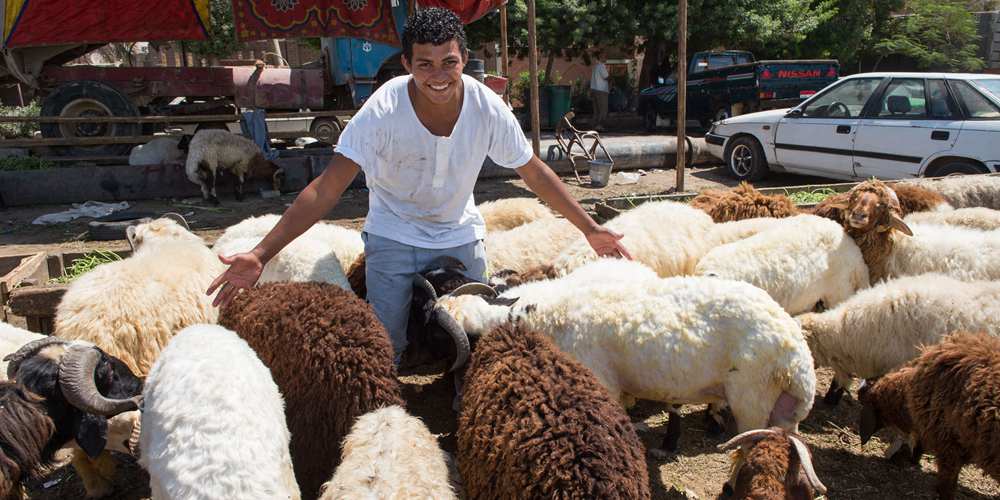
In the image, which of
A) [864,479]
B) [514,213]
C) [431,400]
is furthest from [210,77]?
[864,479]

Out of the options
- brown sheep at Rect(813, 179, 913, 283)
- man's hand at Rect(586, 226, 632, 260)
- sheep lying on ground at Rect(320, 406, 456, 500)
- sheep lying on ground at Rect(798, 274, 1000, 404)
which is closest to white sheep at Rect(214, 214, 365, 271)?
man's hand at Rect(586, 226, 632, 260)

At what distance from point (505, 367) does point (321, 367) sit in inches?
34.7

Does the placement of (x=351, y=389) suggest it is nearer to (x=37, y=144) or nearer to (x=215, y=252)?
(x=215, y=252)

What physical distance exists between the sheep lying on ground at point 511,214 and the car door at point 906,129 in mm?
6603

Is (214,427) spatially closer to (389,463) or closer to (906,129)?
(389,463)

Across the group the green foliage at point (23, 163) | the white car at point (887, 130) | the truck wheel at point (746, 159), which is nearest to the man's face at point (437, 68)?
the white car at point (887, 130)

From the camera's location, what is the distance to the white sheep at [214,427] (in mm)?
2512

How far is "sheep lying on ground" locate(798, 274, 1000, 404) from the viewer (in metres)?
4.02

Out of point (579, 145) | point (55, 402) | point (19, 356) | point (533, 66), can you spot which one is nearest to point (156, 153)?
point (533, 66)

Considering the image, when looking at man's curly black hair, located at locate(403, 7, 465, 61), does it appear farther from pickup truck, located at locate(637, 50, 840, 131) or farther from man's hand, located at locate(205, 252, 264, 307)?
pickup truck, located at locate(637, 50, 840, 131)

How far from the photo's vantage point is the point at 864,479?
3.88 meters

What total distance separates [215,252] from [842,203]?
503cm

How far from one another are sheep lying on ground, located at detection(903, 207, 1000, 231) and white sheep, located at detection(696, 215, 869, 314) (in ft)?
3.89

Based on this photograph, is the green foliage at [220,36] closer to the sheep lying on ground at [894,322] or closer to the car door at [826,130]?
the car door at [826,130]
